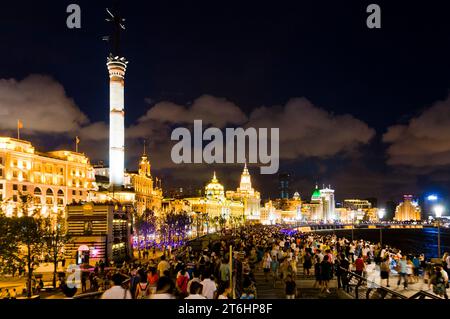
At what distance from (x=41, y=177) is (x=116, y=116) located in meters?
27.6

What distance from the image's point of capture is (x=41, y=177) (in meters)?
77.8

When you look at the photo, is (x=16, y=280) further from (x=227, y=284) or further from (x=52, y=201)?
(x=52, y=201)

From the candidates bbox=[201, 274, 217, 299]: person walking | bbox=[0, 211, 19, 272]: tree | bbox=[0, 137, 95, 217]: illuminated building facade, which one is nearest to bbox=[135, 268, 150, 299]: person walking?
bbox=[201, 274, 217, 299]: person walking

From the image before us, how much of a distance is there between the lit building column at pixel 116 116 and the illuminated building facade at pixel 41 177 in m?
7.89

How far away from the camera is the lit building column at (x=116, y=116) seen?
100938mm

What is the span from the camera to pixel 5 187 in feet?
226

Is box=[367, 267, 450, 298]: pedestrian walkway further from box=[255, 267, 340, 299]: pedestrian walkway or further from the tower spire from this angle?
the tower spire

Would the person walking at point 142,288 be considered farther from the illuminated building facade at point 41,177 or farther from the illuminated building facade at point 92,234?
the illuminated building facade at point 41,177

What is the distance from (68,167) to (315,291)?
2936 inches

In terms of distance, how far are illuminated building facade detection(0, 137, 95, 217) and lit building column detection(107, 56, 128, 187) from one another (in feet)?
25.9

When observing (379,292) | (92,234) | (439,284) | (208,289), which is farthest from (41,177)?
(379,292)

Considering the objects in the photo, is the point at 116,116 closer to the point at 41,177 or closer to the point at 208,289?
the point at 41,177
